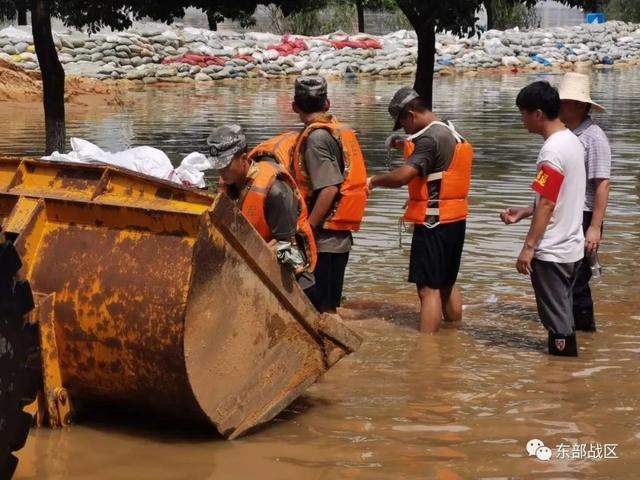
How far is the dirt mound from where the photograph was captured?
2838 cm

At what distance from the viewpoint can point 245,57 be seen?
4125cm

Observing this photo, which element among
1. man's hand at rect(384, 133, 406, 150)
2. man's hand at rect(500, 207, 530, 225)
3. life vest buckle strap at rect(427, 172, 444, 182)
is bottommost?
man's hand at rect(500, 207, 530, 225)

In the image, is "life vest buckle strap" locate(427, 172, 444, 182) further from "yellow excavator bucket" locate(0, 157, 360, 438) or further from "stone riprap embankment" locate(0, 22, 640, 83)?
"stone riprap embankment" locate(0, 22, 640, 83)

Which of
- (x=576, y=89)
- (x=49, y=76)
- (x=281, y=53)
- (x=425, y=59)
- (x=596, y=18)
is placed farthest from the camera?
(x=596, y=18)

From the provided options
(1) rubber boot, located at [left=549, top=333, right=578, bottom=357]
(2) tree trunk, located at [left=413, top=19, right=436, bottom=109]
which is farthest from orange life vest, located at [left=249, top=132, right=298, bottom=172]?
(2) tree trunk, located at [left=413, top=19, right=436, bottom=109]

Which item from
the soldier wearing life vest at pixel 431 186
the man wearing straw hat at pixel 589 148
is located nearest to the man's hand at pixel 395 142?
the soldier wearing life vest at pixel 431 186

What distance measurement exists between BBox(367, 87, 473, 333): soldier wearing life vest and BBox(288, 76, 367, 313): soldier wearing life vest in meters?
0.29

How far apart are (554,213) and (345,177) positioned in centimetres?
128

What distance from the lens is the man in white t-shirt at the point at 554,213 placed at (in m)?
7.25

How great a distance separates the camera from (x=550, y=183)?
23.7ft

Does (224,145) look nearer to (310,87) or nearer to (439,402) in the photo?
(310,87)

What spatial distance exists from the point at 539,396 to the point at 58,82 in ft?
39.8

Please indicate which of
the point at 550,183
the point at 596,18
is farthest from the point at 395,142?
the point at 596,18

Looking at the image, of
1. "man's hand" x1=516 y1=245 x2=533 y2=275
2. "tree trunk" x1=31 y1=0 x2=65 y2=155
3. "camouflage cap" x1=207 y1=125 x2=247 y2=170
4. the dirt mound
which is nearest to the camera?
"camouflage cap" x1=207 y1=125 x2=247 y2=170
